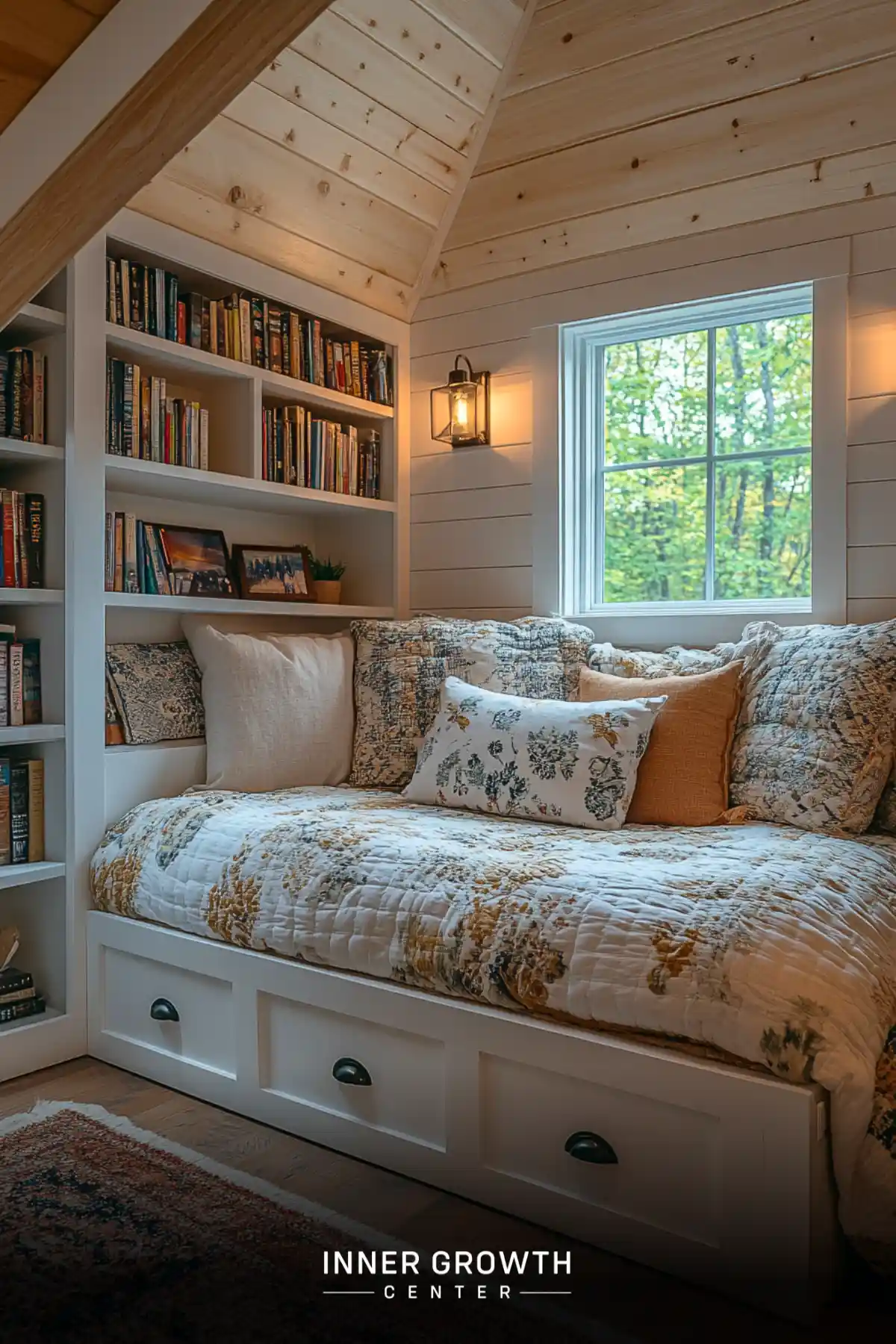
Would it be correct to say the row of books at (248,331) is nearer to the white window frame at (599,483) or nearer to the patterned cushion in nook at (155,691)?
the white window frame at (599,483)

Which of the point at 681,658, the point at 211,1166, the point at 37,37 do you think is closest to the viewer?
the point at 37,37

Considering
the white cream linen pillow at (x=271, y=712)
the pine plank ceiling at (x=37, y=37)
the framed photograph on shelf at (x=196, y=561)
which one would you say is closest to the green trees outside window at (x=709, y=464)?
the white cream linen pillow at (x=271, y=712)

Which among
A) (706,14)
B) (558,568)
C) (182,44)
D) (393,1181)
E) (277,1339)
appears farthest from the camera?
(558,568)

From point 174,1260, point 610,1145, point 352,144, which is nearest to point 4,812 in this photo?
point 174,1260

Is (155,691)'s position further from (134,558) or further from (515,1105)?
(515,1105)

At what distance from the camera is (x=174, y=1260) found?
1.62 meters

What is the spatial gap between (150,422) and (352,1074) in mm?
1638

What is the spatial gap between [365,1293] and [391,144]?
108 inches

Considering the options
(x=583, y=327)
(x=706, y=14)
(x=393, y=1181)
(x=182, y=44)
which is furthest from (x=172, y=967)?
(x=706, y=14)

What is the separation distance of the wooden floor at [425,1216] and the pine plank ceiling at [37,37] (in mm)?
1740

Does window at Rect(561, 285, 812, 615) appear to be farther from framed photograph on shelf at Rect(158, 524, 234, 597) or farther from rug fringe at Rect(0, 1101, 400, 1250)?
rug fringe at Rect(0, 1101, 400, 1250)

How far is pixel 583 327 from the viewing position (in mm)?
3035

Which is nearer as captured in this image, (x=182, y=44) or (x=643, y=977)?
(x=182, y=44)

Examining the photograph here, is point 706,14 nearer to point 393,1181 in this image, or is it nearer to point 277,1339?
point 393,1181
